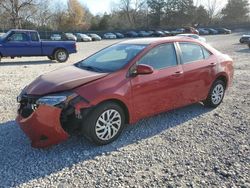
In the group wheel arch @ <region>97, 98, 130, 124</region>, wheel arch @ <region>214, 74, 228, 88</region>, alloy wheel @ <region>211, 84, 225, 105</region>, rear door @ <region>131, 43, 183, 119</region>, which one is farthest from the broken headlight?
wheel arch @ <region>214, 74, 228, 88</region>

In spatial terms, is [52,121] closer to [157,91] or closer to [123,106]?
[123,106]

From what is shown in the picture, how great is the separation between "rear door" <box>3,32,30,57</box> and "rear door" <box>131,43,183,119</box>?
10.9 m

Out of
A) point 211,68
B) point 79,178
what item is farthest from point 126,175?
point 211,68

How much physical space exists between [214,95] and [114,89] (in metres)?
2.87

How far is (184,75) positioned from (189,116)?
3.04 feet

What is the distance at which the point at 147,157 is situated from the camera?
13.6 ft

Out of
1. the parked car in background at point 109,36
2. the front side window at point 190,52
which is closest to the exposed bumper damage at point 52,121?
the front side window at point 190,52

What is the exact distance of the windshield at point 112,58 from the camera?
483 centimetres

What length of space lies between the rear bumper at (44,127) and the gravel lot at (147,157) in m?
0.22

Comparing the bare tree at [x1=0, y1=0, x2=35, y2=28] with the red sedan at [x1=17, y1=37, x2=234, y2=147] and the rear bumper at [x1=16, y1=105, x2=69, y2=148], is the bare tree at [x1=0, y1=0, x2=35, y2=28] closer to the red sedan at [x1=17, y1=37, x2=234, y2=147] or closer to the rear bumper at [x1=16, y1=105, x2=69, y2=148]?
the red sedan at [x1=17, y1=37, x2=234, y2=147]

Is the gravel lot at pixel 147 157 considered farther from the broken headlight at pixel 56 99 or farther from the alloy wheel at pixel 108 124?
the broken headlight at pixel 56 99

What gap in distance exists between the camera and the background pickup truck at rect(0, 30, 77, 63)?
558 inches

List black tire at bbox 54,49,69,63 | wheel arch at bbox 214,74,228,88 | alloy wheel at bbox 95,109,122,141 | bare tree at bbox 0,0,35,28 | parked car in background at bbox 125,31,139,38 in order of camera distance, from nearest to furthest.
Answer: alloy wheel at bbox 95,109,122,141 → wheel arch at bbox 214,74,228,88 → black tire at bbox 54,49,69,63 → bare tree at bbox 0,0,35,28 → parked car in background at bbox 125,31,139,38

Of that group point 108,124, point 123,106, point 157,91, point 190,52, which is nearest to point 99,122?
point 108,124
